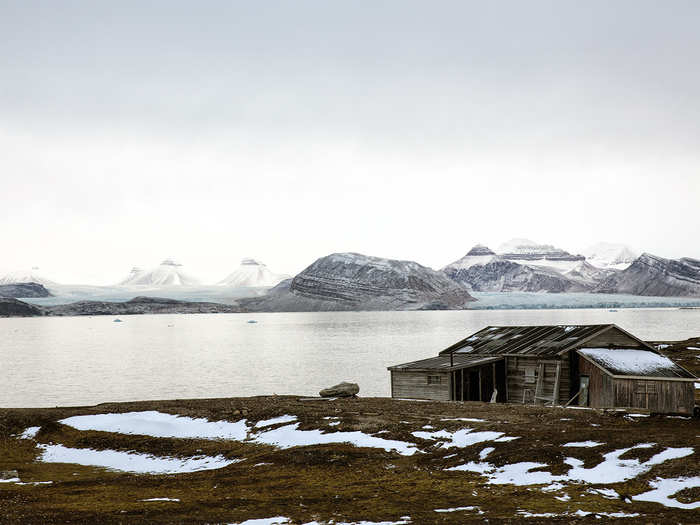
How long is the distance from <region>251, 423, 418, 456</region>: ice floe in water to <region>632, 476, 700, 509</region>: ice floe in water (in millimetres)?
11858

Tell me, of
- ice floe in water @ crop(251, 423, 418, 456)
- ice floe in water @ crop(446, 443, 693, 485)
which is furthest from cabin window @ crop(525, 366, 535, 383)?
ice floe in water @ crop(446, 443, 693, 485)

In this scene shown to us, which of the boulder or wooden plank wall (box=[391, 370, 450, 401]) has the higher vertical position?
wooden plank wall (box=[391, 370, 450, 401])

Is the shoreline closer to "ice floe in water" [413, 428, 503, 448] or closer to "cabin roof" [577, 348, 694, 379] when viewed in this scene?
"ice floe in water" [413, 428, 503, 448]

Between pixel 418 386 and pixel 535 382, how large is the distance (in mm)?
9857

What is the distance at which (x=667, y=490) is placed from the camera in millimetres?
23172

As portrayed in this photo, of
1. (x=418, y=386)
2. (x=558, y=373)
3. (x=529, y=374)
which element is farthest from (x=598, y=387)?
(x=418, y=386)

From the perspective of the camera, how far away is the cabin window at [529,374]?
5240 cm

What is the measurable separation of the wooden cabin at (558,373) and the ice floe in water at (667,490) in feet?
64.5

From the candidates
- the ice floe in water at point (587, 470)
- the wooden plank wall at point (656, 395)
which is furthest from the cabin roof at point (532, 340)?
the ice floe in water at point (587, 470)

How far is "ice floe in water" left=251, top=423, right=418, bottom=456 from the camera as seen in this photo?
3362 centimetres

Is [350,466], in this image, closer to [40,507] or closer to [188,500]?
[188,500]

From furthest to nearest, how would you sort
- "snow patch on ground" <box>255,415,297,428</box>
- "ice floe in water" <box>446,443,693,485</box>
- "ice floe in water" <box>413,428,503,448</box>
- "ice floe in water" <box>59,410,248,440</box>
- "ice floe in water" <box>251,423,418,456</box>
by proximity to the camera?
"snow patch on ground" <box>255,415,297,428</box> → "ice floe in water" <box>59,410,248,440</box> → "ice floe in water" <box>251,423,418,456</box> → "ice floe in water" <box>413,428,503,448</box> → "ice floe in water" <box>446,443,693,485</box>

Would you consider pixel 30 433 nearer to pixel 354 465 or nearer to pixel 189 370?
pixel 354 465

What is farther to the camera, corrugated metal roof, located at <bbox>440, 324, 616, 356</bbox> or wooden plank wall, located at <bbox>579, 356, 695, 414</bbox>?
corrugated metal roof, located at <bbox>440, 324, 616, 356</bbox>
